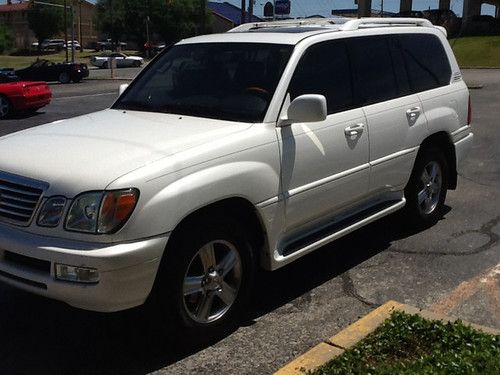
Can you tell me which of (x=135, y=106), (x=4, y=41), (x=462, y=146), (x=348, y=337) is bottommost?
(x=348, y=337)

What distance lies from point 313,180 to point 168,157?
123cm

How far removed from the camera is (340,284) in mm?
5125

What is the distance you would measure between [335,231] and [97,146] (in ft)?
6.11

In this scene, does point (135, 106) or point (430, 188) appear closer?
point (135, 106)

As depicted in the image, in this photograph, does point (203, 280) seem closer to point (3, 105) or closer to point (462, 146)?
point (462, 146)

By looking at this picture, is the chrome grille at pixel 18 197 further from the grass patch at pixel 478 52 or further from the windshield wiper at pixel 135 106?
the grass patch at pixel 478 52

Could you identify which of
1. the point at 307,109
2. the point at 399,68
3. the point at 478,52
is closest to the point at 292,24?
the point at 399,68

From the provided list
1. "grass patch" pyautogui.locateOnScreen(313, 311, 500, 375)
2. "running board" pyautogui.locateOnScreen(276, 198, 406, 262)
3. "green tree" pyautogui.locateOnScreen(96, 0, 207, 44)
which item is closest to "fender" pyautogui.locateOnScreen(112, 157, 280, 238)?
"running board" pyautogui.locateOnScreen(276, 198, 406, 262)

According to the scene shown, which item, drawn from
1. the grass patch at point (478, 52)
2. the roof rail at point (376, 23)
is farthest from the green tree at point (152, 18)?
the roof rail at point (376, 23)

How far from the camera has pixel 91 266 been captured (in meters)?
3.53

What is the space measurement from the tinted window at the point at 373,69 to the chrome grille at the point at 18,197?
2655 millimetres

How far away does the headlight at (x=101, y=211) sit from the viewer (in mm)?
3588

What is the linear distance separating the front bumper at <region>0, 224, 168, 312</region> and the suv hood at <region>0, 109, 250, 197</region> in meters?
0.31

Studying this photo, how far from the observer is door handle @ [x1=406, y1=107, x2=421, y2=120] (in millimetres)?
5781
